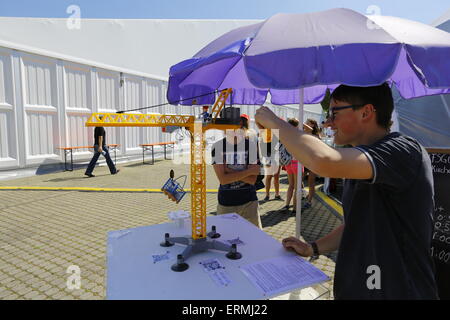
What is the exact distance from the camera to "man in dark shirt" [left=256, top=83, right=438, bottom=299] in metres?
1.16

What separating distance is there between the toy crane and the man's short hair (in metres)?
0.84

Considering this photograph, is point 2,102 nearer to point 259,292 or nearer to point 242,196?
point 242,196

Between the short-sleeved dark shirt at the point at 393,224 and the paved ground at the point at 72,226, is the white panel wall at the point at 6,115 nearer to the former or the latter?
the paved ground at the point at 72,226

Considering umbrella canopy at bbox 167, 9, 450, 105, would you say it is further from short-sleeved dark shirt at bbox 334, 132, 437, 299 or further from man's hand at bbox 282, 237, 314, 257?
man's hand at bbox 282, 237, 314, 257

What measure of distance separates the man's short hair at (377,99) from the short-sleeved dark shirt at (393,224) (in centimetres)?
14

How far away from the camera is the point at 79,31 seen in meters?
22.3

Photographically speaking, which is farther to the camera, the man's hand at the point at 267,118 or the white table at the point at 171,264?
the white table at the point at 171,264

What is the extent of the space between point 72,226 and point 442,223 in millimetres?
5588

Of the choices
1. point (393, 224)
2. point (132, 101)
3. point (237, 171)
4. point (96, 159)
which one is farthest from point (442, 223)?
point (132, 101)

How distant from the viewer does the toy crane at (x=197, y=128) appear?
76.5 inches

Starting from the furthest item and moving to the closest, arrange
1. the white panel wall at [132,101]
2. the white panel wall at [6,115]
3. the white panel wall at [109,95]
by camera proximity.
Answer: the white panel wall at [132,101] → the white panel wall at [109,95] → the white panel wall at [6,115]

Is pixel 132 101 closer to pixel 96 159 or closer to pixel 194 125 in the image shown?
pixel 96 159

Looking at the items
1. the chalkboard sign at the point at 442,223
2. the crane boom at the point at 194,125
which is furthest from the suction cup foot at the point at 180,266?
the chalkboard sign at the point at 442,223

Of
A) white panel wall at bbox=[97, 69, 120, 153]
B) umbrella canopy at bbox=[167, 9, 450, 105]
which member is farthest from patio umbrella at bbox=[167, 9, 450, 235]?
white panel wall at bbox=[97, 69, 120, 153]
